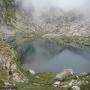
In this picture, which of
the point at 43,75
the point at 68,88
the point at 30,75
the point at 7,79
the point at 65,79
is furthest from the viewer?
the point at 43,75

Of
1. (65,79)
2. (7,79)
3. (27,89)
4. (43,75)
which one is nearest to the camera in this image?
(27,89)

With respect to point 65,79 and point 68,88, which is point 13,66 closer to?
point 65,79

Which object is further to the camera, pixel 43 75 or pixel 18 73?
pixel 43 75

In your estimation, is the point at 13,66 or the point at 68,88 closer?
the point at 68,88

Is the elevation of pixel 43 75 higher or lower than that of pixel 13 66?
lower

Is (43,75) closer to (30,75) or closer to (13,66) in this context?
(30,75)

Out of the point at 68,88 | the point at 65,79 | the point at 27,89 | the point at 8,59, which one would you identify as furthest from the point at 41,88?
the point at 8,59

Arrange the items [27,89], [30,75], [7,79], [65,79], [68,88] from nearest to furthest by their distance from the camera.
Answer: [68,88] < [27,89] < [7,79] < [65,79] < [30,75]

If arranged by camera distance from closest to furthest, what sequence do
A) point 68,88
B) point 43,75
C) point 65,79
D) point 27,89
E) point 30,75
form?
point 68,88 < point 27,89 < point 65,79 < point 30,75 < point 43,75

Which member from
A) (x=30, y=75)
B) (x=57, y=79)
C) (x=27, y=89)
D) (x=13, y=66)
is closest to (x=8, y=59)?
(x=13, y=66)
